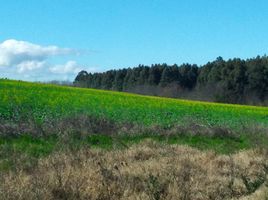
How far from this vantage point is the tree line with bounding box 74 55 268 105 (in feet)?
240

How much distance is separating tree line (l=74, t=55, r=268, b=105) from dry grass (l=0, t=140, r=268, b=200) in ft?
195

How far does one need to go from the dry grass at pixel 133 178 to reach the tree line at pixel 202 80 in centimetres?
5950

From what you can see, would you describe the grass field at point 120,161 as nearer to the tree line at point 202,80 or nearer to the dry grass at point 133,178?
the dry grass at point 133,178

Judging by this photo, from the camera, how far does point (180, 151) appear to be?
13797 mm

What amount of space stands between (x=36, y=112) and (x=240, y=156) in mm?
10134

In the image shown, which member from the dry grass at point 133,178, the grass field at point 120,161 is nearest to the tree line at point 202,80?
the grass field at point 120,161

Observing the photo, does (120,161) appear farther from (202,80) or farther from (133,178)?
(202,80)

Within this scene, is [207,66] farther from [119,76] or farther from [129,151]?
[129,151]

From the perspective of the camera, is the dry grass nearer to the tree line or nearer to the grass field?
the grass field

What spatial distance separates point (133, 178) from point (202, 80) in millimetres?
74540

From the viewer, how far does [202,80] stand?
83.1 metres

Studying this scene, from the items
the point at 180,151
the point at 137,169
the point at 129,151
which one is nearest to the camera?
the point at 137,169

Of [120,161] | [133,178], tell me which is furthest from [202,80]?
[133,178]

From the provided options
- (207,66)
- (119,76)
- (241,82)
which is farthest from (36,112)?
(119,76)
